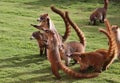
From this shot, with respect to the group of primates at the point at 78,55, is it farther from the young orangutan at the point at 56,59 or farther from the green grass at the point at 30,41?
the green grass at the point at 30,41

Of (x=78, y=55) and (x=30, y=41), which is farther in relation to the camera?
(x=30, y=41)

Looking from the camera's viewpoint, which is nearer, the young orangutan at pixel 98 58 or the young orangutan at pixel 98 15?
the young orangutan at pixel 98 58

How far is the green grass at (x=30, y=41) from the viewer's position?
584 cm

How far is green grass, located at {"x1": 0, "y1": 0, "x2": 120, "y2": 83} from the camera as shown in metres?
5.84

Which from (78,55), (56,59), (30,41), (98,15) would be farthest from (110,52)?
(98,15)

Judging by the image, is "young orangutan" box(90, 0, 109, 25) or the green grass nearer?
the green grass

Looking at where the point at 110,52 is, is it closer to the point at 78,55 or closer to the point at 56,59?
the point at 78,55

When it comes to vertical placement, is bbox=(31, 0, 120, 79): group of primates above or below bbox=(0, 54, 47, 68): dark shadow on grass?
above

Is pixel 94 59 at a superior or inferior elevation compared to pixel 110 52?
inferior

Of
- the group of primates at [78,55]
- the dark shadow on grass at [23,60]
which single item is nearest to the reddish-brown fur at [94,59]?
the group of primates at [78,55]

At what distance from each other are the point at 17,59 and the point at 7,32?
2037 mm

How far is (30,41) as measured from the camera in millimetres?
7914

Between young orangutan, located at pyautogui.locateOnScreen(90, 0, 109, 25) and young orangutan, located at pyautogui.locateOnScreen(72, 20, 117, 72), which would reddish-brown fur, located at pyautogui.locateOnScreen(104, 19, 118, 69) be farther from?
young orangutan, located at pyautogui.locateOnScreen(90, 0, 109, 25)


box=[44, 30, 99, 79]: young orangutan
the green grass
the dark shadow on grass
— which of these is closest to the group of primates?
box=[44, 30, 99, 79]: young orangutan
